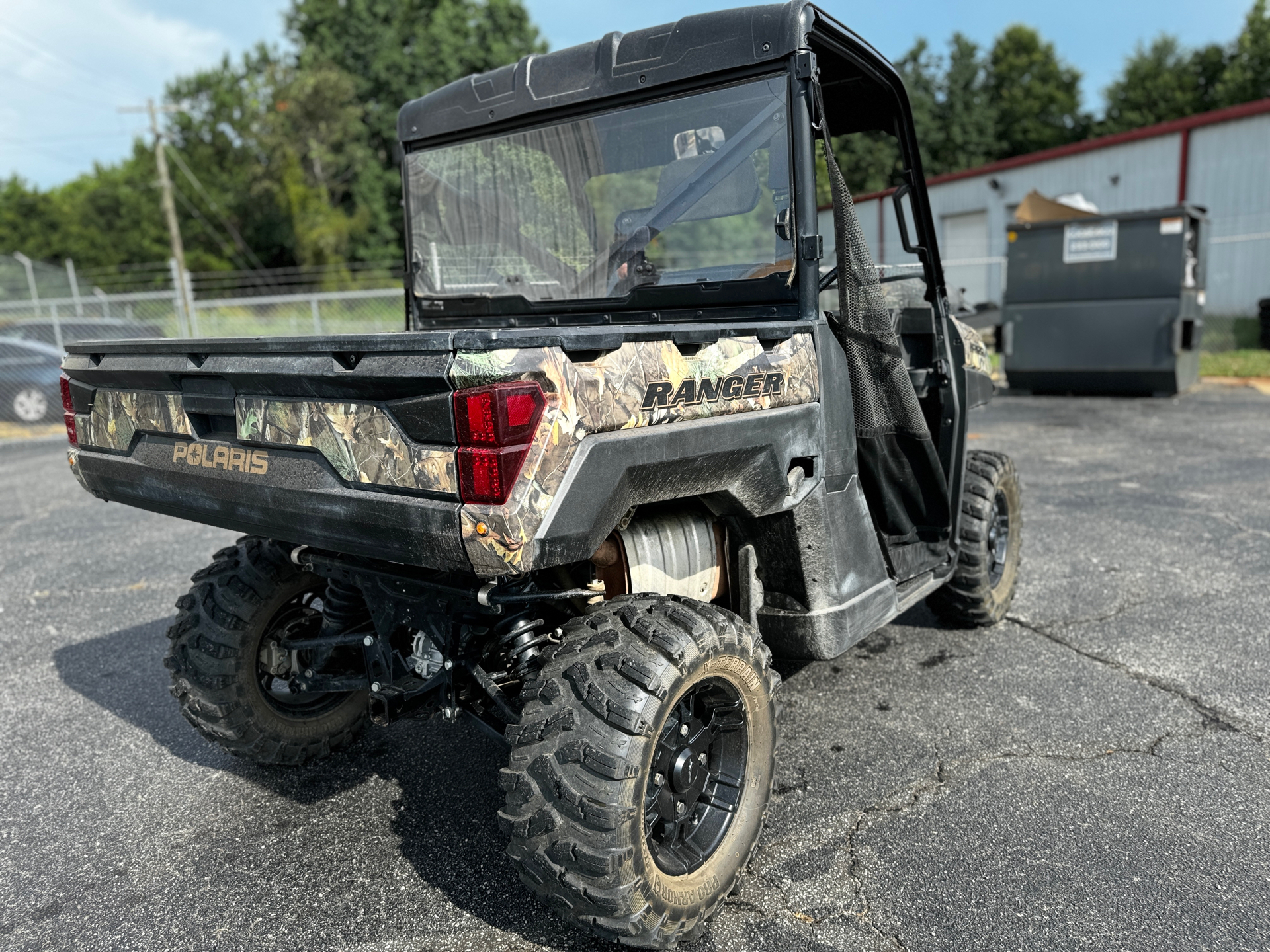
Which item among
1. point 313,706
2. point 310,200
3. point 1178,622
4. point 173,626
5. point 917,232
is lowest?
point 1178,622

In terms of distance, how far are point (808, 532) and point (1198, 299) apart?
37.0 ft

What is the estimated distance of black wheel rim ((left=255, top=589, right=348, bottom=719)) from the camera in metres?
3.22

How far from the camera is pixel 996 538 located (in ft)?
14.8

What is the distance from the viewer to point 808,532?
2.83m

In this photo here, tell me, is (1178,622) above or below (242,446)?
below

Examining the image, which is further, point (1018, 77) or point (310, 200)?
point (1018, 77)

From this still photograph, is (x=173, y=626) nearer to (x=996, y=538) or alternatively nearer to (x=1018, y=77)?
(x=996, y=538)

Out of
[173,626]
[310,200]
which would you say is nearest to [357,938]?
[173,626]

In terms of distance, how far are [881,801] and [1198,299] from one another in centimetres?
1123

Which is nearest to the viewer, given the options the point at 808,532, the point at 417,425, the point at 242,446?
the point at 417,425

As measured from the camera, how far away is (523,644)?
259 centimetres

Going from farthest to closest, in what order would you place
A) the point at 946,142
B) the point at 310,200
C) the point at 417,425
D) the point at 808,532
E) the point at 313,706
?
the point at 946,142
the point at 310,200
the point at 313,706
the point at 808,532
the point at 417,425

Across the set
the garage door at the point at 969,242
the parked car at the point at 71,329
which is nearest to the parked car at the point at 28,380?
the parked car at the point at 71,329

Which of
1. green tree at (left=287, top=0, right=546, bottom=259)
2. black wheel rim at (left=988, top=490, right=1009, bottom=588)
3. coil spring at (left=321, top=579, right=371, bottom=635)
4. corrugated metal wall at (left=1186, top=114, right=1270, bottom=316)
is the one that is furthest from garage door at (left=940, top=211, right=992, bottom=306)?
green tree at (left=287, top=0, right=546, bottom=259)
